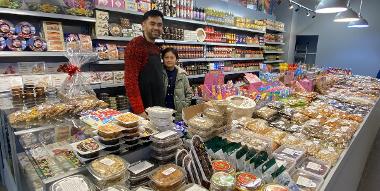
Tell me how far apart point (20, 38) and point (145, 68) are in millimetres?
1571

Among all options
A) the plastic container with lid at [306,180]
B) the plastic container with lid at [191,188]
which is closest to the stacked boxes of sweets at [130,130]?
the plastic container with lid at [191,188]

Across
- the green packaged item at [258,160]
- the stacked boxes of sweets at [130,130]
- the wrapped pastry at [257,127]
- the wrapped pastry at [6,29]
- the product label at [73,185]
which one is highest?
the wrapped pastry at [6,29]

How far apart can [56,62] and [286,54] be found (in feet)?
28.5

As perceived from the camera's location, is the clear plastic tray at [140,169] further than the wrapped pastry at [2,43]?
No

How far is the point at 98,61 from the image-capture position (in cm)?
366

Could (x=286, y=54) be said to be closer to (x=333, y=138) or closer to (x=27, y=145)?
(x=333, y=138)

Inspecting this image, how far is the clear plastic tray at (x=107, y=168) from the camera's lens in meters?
1.08

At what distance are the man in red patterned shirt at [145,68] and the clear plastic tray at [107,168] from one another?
4.39ft

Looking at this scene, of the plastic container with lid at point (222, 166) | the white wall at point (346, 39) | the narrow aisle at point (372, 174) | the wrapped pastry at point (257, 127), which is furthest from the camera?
the white wall at point (346, 39)

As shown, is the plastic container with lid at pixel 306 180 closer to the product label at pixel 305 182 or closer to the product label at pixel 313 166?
the product label at pixel 305 182

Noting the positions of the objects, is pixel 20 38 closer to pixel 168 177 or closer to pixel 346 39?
pixel 168 177

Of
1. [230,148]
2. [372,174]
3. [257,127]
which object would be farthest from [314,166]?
[372,174]

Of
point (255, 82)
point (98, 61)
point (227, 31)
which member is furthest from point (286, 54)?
point (98, 61)

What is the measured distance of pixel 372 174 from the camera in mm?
3564
